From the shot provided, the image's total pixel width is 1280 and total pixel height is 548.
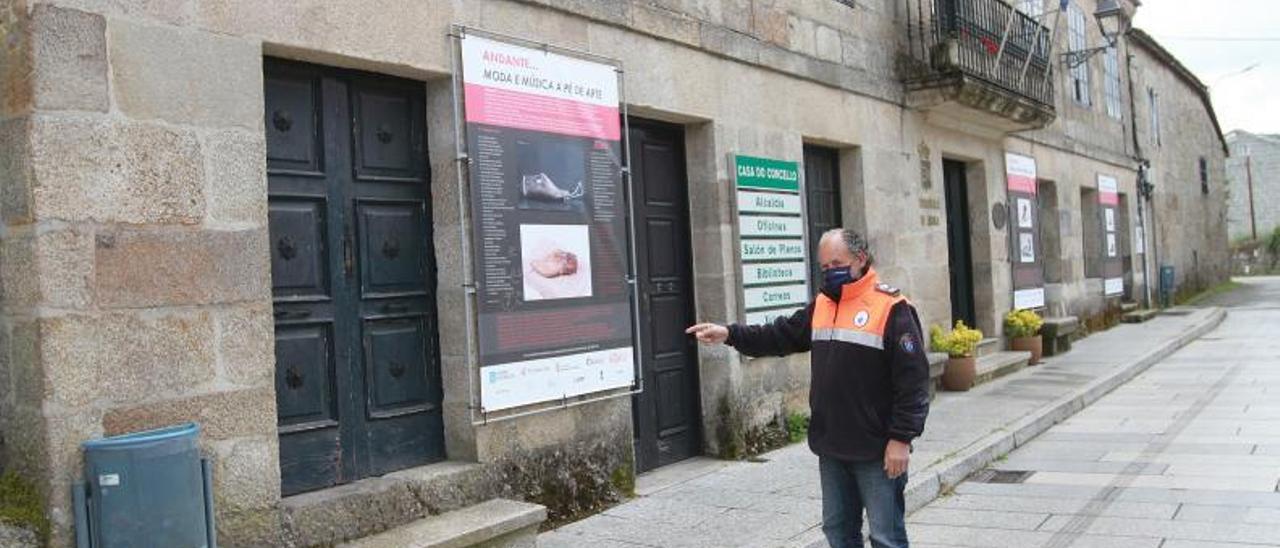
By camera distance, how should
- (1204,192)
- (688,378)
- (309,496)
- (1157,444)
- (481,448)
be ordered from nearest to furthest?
(309,496)
(481,448)
(688,378)
(1157,444)
(1204,192)

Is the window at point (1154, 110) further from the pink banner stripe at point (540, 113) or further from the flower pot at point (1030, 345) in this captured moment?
the pink banner stripe at point (540, 113)

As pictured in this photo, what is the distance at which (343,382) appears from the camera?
5.04 m

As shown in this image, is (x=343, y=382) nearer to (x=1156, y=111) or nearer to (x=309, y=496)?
(x=309, y=496)

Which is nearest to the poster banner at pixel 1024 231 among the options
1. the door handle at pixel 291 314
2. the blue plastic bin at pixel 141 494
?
the door handle at pixel 291 314

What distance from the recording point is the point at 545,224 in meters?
5.88

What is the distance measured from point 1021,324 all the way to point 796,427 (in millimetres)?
5840

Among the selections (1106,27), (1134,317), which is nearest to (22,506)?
(1134,317)

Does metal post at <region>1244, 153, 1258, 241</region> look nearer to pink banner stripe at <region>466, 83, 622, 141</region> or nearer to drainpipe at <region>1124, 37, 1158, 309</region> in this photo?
drainpipe at <region>1124, 37, 1158, 309</region>

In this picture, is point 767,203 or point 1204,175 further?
point 1204,175

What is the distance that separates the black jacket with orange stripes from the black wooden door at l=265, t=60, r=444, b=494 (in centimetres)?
231

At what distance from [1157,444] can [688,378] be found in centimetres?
395

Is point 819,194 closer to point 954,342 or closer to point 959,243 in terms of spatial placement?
point 954,342

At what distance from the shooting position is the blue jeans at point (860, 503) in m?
4.09

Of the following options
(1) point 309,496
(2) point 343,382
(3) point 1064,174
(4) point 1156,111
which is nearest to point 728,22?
(2) point 343,382
